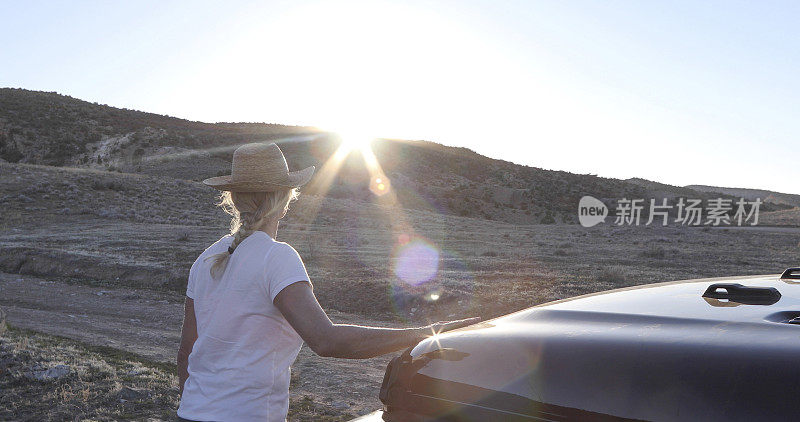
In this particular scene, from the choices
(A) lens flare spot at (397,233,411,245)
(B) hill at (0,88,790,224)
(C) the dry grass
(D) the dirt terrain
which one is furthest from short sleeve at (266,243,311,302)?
(B) hill at (0,88,790,224)

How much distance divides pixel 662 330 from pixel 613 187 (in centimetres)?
7871

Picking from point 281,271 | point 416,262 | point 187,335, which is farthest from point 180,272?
point 281,271

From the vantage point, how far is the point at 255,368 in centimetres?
223

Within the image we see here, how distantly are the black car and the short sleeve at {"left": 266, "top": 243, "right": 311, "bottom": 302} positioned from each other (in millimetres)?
453

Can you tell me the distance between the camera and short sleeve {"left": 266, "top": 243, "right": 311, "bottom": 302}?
212cm

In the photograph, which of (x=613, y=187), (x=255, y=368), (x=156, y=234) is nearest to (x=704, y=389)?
(x=255, y=368)

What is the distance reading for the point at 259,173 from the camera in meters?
2.38

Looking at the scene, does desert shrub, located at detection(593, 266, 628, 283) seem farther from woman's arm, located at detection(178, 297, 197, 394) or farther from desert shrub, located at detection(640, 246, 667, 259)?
woman's arm, located at detection(178, 297, 197, 394)

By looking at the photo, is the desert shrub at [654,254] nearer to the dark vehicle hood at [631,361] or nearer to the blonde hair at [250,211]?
the dark vehicle hood at [631,361]

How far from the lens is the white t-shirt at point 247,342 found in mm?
2189

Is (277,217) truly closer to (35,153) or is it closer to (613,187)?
(35,153)

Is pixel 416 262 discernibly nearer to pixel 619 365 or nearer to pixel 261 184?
pixel 261 184

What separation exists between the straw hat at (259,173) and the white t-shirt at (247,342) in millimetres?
211

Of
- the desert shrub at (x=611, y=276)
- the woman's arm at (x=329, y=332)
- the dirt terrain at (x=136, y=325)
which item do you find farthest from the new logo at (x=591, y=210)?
the woman's arm at (x=329, y=332)
